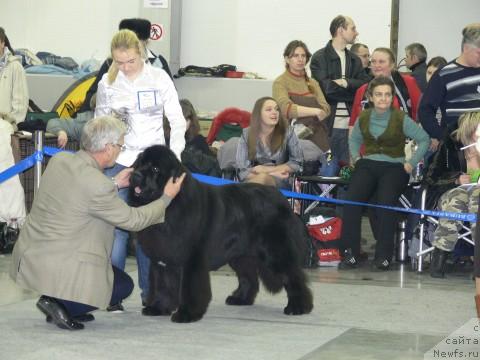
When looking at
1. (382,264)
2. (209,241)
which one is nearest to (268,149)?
(382,264)

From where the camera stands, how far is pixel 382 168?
287 inches

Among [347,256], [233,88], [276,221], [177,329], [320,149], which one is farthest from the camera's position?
[233,88]

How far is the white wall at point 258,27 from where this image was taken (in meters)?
12.3

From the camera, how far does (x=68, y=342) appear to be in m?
4.57

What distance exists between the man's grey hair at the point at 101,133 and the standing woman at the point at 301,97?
337 centimetres

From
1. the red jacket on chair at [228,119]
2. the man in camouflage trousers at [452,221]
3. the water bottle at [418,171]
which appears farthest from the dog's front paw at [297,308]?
the red jacket on chair at [228,119]

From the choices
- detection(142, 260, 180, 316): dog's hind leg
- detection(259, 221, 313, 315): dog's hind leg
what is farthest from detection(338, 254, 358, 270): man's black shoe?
detection(142, 260, 180, 316): dog's hind leg

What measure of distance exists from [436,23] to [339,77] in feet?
11.9

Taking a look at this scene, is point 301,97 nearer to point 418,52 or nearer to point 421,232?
point 421,232

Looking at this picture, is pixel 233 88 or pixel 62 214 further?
pixel 233 88

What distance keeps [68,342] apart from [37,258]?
0.44 metres

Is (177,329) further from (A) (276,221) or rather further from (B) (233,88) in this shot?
(B) (233,88)

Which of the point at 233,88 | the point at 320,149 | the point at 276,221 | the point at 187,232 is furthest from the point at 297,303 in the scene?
the point at 233,88

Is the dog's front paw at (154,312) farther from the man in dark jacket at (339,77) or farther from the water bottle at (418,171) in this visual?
the man in dark jacket at (339,77)
